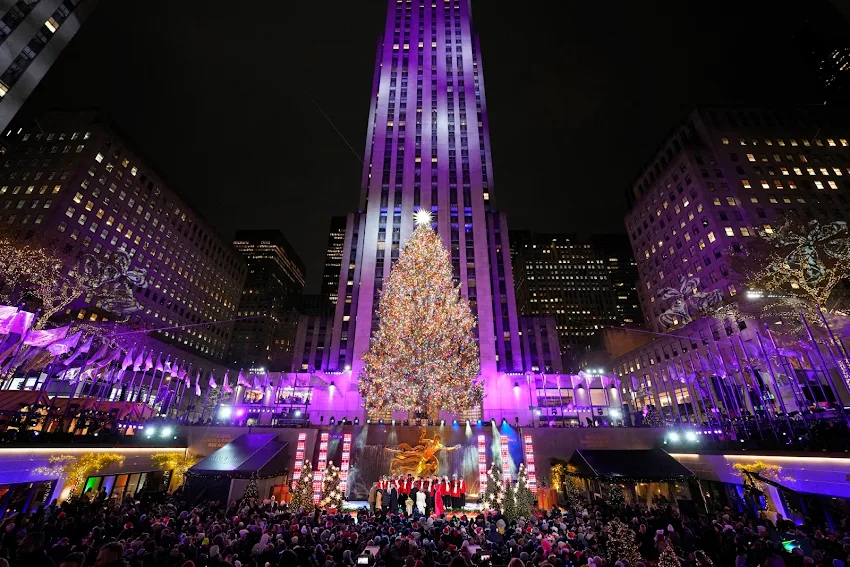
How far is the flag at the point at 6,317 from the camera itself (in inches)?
761

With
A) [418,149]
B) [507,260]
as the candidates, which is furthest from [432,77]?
[507,260]

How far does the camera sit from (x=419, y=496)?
19.4 metres

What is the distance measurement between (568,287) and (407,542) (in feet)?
414

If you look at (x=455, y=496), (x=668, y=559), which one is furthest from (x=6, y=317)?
(x=668, y=559)

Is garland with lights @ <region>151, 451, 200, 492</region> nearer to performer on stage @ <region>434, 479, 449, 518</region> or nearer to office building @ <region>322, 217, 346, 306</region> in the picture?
performer on stage @ <region>434, 479, 449, 518</region>

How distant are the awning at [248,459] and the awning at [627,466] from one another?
18263mm

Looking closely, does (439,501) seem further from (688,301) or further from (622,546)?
(688,301)

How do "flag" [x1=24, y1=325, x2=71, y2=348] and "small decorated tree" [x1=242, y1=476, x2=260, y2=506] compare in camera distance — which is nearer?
"small decorated tree" [x1=242, y1=476, x2=260, y2=506]

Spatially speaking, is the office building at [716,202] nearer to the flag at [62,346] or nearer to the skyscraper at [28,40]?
the flag at [62,346]

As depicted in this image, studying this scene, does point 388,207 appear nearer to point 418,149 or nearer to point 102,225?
point 418,149

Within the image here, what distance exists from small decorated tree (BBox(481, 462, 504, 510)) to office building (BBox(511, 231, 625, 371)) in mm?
96660

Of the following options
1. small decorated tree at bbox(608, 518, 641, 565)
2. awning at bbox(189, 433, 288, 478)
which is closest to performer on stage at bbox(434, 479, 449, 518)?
awning at bbox(189, 433, 288, 478)

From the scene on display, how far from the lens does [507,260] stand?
5688 cm

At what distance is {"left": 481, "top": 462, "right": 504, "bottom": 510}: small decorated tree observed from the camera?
19.9m
